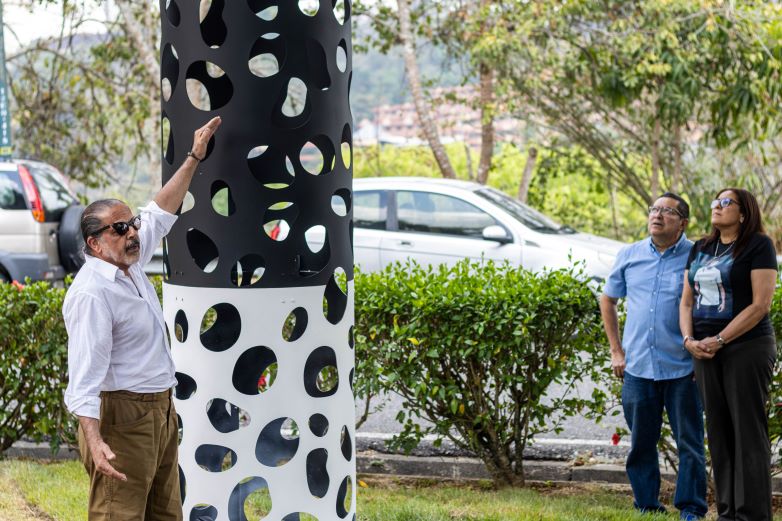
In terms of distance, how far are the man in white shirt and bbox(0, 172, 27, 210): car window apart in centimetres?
990

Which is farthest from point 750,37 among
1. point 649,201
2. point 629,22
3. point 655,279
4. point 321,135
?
point 321,135

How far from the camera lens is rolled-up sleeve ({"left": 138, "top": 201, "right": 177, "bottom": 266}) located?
397cm

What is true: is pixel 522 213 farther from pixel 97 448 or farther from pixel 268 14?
pixel 97 448

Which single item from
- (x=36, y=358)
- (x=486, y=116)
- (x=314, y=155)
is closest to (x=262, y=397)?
(x=36, y=358)

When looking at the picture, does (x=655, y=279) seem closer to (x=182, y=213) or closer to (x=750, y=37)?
(x=182, y=213)

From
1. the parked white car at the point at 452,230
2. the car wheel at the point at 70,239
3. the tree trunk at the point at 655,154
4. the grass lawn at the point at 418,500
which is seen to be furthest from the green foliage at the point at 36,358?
the tree trunk at the point at 655,154

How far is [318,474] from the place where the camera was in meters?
4.14

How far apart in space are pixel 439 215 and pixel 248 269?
7.35m

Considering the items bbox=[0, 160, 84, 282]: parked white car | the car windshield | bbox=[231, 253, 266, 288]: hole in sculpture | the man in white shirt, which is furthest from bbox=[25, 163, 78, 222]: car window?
the man in white shirt

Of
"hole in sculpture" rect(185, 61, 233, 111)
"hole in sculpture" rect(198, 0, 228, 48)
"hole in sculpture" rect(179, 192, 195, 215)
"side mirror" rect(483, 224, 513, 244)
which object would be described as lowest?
"side mirror" rect(483, 224, 513, 244)

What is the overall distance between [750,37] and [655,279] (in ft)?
30.3

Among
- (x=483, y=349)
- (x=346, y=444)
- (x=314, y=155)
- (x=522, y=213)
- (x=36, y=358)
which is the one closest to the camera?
(x=346, y=444)

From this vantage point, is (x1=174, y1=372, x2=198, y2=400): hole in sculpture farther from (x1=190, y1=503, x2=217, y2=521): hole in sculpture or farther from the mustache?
the mustache

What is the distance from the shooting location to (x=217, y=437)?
13.3 ft
